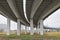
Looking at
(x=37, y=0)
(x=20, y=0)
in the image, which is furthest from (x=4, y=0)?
(x=37, y=0)

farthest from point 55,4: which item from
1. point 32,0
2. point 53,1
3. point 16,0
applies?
point 16,0

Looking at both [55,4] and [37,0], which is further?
[55,4]

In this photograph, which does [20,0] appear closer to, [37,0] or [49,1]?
[37,0]

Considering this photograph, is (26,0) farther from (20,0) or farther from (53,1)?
(53,1)

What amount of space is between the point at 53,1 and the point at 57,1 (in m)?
0.99

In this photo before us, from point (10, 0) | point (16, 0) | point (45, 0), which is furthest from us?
point (45, 0)

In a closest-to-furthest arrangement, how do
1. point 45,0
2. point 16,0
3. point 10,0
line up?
point 10,0
point 16,0
point 45,0

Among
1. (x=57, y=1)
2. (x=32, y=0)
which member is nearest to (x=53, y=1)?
(x=57, y=1)

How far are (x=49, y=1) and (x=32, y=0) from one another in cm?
455

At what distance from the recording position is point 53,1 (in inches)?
1380

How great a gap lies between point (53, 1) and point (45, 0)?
1645 mm

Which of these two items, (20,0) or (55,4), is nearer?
(20,0)

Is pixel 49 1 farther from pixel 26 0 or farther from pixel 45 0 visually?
pixel 26 0

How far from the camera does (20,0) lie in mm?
33656
